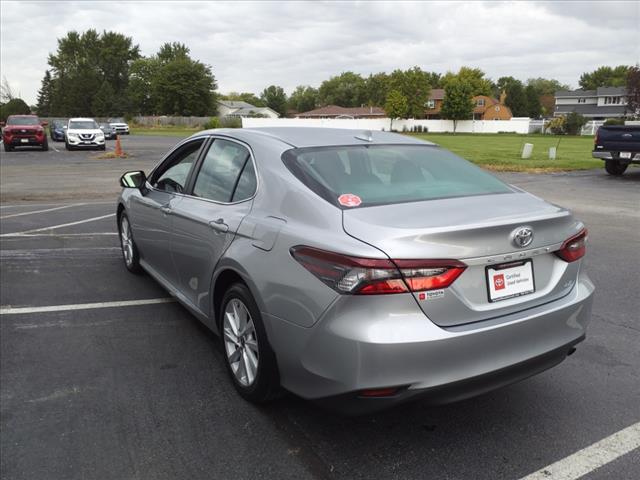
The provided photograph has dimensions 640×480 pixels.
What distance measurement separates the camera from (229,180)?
3.67 meters

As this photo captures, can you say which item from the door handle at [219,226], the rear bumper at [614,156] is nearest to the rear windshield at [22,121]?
the rear bumper at [614,156]

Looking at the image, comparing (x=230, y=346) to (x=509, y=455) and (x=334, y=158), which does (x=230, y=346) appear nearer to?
(x=334, y=158)

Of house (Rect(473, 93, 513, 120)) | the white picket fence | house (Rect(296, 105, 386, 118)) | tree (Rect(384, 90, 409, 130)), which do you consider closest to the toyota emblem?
the white picket fence

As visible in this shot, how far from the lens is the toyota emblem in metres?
2.65

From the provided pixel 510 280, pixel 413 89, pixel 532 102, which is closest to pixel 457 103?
pixel 413 89

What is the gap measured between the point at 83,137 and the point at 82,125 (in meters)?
1.36

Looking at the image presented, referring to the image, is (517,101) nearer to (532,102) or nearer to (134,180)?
(532,102)

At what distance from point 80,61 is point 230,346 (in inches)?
5218

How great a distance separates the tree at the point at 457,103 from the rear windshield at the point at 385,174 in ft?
240

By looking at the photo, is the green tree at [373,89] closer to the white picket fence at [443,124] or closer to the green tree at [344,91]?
the green tree at [344,91]

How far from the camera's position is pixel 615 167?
55.8 feet

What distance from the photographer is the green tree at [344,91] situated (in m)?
141

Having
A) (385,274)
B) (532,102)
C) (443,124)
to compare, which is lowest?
(385,274)

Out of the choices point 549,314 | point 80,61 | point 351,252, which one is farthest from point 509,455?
point 80,61
